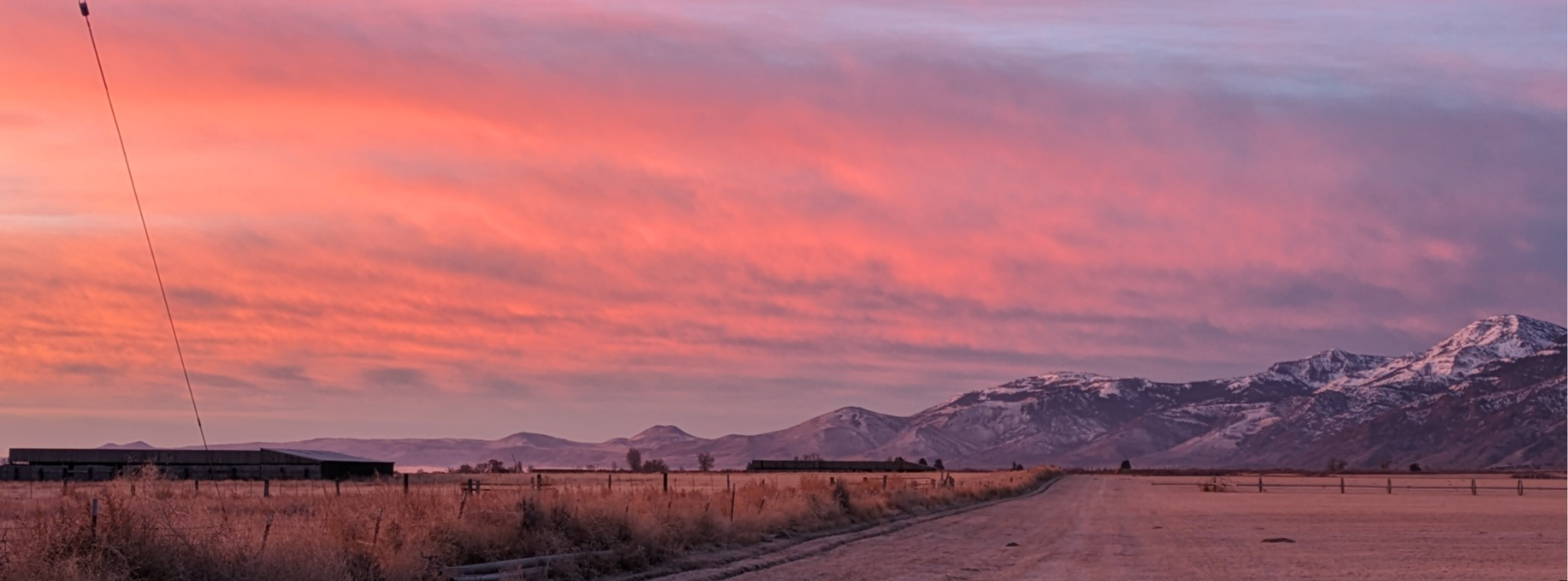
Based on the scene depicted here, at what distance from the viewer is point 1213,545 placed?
34.8 metres

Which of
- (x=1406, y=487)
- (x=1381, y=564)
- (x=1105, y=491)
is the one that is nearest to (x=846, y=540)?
(x=1381, y=564)

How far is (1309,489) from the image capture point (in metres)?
93.1

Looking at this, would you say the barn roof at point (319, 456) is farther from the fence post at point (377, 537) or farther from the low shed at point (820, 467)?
the fence post at point (377, 537)

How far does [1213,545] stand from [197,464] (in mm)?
75976

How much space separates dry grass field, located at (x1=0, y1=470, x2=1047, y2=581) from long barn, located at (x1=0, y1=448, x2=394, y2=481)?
5481 cm

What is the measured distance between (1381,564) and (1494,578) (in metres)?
3.32

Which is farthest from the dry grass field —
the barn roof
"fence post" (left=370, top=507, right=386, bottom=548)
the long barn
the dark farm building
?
the dark farm building

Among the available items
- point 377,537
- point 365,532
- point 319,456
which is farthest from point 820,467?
point 377,537

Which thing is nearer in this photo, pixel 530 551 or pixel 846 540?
pixel 530 551

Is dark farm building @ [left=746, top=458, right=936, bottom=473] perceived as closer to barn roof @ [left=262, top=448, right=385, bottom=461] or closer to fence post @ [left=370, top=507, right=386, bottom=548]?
barn roof @ [left=262, top=448, right=385, bottom=461]

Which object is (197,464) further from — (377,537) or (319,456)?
(377,537)

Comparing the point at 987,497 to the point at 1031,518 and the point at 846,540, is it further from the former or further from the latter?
the point at 846,540

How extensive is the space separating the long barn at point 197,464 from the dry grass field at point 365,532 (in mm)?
54806

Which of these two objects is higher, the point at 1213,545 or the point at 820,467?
the point at 1213,545
